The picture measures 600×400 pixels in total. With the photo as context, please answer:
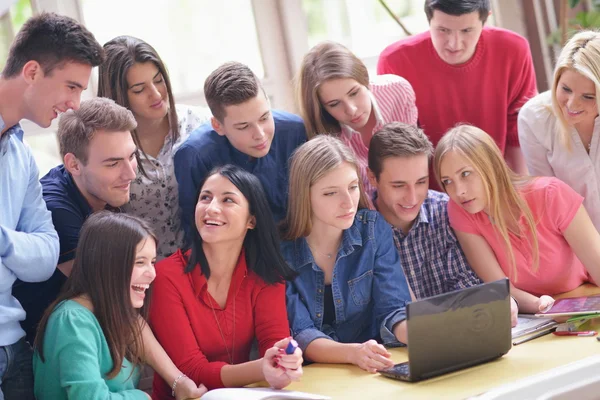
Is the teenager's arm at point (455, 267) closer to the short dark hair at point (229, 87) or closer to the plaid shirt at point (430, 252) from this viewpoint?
the plaid shirt at point (430, 252)

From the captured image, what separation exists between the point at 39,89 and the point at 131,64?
479 mm

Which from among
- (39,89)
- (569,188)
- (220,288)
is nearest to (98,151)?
(39,89)

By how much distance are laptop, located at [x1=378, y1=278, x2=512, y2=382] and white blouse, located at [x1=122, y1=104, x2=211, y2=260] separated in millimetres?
933

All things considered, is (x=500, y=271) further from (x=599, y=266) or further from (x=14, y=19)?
(x=14, y=19)

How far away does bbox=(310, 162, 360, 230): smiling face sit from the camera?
231 centimetres

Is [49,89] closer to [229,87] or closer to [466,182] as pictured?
[229,87]

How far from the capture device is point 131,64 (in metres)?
2.46

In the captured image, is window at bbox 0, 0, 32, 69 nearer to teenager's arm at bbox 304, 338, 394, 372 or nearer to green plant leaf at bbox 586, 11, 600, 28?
teenager's arm at bbox 304, 338, 394, 372

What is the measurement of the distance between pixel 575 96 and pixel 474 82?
0.57 meters

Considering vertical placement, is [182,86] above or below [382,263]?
above

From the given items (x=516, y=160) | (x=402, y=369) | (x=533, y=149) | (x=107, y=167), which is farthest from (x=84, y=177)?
(x=516, y=160)

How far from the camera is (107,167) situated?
2287 millimetres

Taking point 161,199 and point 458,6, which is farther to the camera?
point 458,6

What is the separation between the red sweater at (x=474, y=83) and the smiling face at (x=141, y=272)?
1368 millimetres
